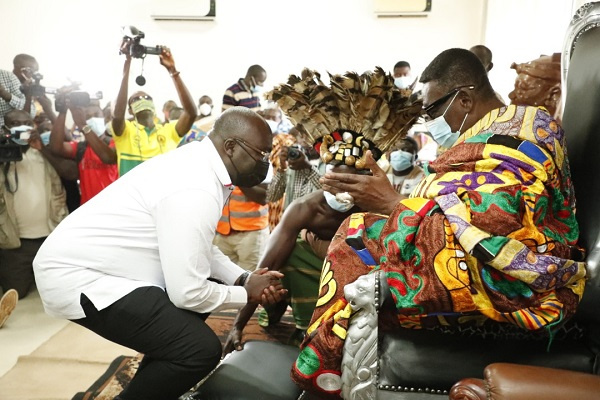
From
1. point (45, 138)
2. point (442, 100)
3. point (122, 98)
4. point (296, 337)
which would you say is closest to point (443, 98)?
point (442, 100)

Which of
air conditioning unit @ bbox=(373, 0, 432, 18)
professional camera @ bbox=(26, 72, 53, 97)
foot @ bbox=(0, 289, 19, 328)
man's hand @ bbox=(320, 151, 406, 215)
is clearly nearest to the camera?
man's hand @ bbox=(320, 151, 406, 215)

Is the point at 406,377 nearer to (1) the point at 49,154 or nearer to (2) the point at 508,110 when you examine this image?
(2) the point at 508,110

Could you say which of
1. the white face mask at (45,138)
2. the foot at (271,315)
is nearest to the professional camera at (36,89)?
the white face mask at (45,138)

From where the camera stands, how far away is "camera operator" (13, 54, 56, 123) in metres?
5.01

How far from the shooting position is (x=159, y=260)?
1987 millimetres

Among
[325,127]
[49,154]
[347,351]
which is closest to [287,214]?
[325,127]

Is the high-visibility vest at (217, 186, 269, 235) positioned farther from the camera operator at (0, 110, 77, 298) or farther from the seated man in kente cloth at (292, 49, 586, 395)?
the seated man in kente cloth at (292, 49, 586, 395)

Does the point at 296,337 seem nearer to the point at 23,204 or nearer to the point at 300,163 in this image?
the point at 300,163

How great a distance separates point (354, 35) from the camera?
8.48 meters

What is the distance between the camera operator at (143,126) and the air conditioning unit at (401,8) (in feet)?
17.1

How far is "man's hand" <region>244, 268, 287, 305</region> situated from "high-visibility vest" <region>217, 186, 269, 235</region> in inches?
71.0

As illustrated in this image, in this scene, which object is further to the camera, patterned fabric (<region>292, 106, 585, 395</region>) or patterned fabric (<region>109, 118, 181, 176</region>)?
patterned fabric (<region>109, 118, 181, 176</region>)

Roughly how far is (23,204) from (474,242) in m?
3.67

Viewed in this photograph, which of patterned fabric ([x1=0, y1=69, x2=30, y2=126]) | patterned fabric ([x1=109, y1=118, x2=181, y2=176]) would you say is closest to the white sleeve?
patterned fabric ([x1=109, y1=118, x2=181, y2=176])
